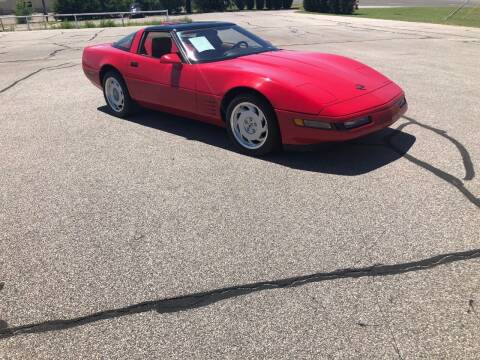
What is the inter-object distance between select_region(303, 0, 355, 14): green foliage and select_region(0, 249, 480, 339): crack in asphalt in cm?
3079

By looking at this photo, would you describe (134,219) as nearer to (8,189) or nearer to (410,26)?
(8,189)

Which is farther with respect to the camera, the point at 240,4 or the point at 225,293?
the point at 240,4

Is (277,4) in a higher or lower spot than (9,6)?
lower

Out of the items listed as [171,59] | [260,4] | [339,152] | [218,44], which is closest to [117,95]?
[171,59]

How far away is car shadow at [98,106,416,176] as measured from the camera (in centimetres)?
427

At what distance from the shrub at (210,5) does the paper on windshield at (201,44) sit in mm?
40887

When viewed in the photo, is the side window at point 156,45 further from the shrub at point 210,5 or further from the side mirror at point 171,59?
the shrub at point 210,5

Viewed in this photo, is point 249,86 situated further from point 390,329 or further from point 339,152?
point 390,329

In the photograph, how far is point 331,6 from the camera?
105ft

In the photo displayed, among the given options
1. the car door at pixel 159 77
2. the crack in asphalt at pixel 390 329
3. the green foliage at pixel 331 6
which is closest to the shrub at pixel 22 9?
the green foliage at pixel 331 6

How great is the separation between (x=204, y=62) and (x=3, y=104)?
437cm

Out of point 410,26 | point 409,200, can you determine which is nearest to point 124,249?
point 409,200

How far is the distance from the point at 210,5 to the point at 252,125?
1675 inches

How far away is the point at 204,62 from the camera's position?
491cm
